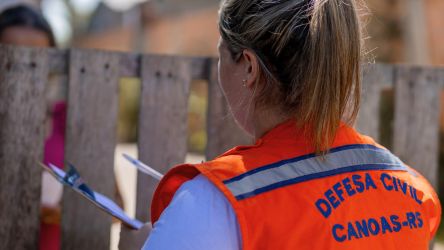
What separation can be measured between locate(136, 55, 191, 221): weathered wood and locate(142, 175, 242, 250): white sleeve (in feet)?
4.27

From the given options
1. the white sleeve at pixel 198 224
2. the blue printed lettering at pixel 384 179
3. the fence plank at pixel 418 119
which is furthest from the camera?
the fence plank at pixel 418 119

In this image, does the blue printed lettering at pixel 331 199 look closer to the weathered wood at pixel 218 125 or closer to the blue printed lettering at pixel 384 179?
the blue printed lettering at pixel 384 179

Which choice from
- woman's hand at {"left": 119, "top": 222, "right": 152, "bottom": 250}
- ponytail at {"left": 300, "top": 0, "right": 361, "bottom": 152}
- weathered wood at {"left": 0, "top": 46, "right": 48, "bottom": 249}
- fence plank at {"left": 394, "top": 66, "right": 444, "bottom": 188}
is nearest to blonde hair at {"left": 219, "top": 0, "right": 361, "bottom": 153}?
ponytail at {"left": 300, "top": 0, "right": 361, "bottom": 152}

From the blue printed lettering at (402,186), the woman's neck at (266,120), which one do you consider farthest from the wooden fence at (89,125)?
the blue printed lettering at (402,186)

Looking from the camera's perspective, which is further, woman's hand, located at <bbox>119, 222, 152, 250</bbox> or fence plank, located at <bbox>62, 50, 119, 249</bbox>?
fence plank, located at <bbox>62, 50, 119, 249</bbox>

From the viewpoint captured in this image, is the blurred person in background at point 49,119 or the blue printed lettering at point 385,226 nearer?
the blue printed lettering at point 385,226

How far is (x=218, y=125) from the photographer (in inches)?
113

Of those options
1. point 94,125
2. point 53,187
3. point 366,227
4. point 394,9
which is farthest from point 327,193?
point 394,9

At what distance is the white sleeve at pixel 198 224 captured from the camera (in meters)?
1.37

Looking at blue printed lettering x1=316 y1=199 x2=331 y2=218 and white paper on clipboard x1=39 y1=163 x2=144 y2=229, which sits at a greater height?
→ blue printed lettering x1=316 y1=199 x2=331 y2=218

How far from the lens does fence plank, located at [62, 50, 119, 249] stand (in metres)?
2.56

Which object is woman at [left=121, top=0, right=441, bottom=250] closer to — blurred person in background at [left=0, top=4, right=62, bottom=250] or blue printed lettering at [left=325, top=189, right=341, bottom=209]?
blue printed lettering at [left=325, top=189, right=341, bottom=209]

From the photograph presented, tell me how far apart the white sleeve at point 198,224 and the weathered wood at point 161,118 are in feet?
4.27

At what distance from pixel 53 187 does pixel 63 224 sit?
343 millimetres
